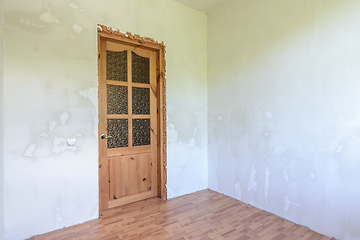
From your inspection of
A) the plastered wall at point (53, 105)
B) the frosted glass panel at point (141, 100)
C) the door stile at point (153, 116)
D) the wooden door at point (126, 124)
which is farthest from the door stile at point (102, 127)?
the door stile at point (153, 116)

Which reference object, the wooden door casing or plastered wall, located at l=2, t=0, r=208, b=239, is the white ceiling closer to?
plastered wall, located at l=2, t=0, r=208, b=239

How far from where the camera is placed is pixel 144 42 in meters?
2.80

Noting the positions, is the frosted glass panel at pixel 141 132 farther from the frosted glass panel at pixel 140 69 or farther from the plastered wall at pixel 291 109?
the plastered wall at pixel 291 109

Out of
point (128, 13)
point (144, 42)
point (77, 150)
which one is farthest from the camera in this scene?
point (144, 42)

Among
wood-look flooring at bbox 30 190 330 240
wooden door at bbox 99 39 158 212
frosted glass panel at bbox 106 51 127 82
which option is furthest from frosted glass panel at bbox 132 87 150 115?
wood-look flooring at bbox 30 190 330 240

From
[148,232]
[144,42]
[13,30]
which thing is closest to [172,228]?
[148,232]

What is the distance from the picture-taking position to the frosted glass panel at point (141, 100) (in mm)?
2855

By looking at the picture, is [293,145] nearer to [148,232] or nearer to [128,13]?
[148,232]

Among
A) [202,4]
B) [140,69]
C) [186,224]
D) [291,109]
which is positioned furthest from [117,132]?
[202,4]

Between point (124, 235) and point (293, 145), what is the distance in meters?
2.07

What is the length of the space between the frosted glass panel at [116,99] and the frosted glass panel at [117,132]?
13 cm

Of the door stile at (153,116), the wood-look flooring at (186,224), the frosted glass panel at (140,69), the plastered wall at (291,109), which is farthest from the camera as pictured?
the door stile at (153,116)

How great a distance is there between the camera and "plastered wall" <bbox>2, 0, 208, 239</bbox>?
1.99m

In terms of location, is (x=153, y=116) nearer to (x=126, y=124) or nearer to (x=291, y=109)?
(x=126, y=124)
